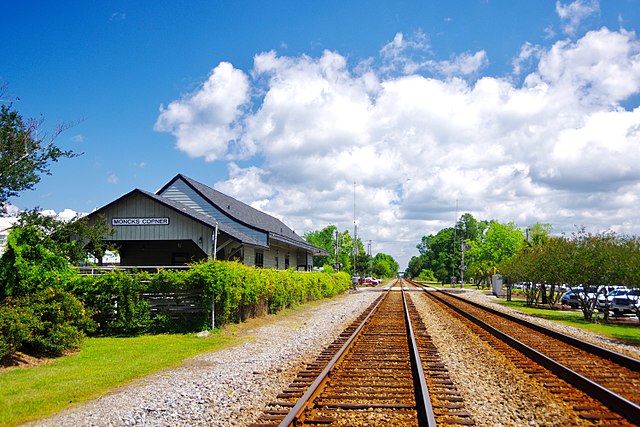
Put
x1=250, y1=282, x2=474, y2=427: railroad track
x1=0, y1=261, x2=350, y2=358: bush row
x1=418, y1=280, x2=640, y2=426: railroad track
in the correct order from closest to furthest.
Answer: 1. x1=250, y1=282, x2=474, y2=427: railroad track
2. x1=418, y1=280, x2=640, y2=426: railroad track
3. x1=0, y1=261, x2=350, y2=358: bush row

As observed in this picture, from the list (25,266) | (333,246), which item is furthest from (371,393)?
(333,246)

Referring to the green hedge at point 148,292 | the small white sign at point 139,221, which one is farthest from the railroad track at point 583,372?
the small white sign at point 139,221

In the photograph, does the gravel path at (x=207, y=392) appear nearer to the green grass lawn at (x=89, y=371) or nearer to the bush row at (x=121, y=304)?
the green grass lawn at (x=89, y=371)

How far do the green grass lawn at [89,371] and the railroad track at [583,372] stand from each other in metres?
7.01

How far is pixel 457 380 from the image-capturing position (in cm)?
856

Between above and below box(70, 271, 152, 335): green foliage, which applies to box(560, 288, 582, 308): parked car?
below

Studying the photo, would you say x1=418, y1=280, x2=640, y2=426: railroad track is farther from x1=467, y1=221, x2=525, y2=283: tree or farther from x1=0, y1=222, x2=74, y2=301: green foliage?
x1=467, y1=221, x2=525, y2=283: tree

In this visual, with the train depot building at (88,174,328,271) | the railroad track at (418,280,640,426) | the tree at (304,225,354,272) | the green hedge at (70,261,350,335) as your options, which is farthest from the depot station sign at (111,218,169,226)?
the tree at (304,225,354,272)

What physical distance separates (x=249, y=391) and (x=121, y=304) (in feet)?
27.7

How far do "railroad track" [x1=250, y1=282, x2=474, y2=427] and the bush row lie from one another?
542cm

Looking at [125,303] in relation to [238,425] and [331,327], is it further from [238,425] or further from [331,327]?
[238,425]

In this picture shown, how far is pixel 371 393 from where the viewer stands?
7.49 m

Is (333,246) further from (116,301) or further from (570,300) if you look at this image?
(116,301)

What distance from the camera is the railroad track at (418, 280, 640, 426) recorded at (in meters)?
6.66
